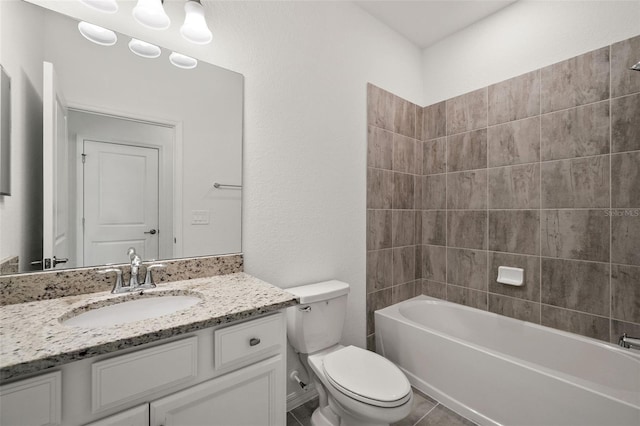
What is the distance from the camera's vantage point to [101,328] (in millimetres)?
826

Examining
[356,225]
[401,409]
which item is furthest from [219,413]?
[356,225]

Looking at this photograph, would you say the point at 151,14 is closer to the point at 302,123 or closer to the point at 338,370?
the point at 302,123

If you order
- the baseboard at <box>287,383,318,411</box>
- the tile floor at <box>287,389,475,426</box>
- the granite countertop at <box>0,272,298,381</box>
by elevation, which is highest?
the granite countertop at <box>0,272,298,381</box>

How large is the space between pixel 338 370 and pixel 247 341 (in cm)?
63

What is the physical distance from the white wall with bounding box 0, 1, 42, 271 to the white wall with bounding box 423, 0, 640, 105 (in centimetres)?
262

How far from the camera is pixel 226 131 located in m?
1.52

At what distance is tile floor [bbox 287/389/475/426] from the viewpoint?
1646 mm

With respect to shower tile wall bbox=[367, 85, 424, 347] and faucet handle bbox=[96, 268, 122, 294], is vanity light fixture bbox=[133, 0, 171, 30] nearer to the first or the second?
faucet handle bbox=[96, 268, 122, 294]

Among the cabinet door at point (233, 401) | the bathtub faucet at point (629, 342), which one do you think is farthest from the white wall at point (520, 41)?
the cabinet door at point (233, 401)

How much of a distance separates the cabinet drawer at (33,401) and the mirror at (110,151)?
0.57 metres

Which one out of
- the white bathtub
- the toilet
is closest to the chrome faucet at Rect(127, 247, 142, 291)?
the toilet

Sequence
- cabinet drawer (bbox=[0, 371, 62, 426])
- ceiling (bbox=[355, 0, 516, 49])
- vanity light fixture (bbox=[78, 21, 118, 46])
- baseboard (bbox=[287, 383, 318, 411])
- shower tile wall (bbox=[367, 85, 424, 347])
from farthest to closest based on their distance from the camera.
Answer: shower tile wall (bbox=[367, 85, 424, 347])
ceiling (bbox=[355, 0, 516, 49])
baseboard (bbox=[287, 383, 318, 411])
vanity light fixture (bbox=[78, 21, 118, 46])
cabinet drawer (bbox=[0, 371, 62, 426])

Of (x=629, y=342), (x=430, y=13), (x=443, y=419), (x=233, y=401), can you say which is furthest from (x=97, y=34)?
(x=629, y=342)

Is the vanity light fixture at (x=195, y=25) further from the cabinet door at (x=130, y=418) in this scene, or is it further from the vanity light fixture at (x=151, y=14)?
the cabinet door at (x=130, y=418)
